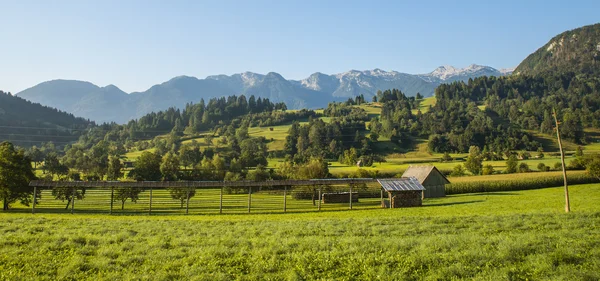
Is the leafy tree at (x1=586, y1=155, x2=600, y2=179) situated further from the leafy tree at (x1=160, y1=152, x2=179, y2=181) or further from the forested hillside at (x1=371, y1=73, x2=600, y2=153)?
the leafy tree at (x1=160, y1=152, x2=179, y2=181)

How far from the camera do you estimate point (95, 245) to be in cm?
1468

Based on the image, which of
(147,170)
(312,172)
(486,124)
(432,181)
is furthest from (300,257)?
(486,124)

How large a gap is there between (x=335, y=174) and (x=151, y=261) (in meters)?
73.7

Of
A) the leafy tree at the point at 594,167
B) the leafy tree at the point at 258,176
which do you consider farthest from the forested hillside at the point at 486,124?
the leafy tree at the point at 258,176

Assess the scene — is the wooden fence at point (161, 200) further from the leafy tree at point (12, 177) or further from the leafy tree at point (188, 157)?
the leafy tree at point (188, 157)

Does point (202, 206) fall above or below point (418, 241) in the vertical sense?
below

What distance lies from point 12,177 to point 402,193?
40.2m

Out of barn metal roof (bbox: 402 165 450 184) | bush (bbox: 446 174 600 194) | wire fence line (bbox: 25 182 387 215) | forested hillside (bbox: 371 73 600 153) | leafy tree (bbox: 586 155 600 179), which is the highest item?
forested hillside (bbox: 371 73 600 153)

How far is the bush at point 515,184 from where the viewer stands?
5859cm

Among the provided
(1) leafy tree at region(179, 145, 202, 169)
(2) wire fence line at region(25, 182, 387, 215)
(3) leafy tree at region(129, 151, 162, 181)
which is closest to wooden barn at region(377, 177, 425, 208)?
(2) wire fence line at region(25, 182, 387, 215)

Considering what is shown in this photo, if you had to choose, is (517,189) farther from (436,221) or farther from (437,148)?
(437,148)

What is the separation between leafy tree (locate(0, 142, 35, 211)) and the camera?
36.1 metres

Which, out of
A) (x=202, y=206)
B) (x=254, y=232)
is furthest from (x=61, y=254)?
(x=202, y=206)

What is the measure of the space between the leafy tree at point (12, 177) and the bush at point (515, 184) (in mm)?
55445
